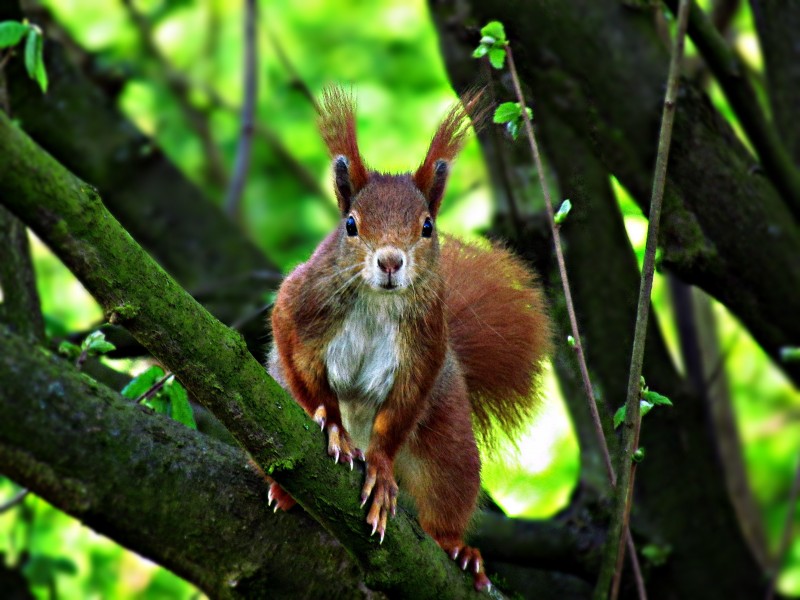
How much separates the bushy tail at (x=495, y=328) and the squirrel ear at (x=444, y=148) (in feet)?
0.97

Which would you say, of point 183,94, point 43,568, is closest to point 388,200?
point 43,568

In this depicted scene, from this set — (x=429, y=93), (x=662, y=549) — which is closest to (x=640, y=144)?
(x=662, y=549)

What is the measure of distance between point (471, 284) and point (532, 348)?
0.29 meters

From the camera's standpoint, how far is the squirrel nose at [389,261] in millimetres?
2619

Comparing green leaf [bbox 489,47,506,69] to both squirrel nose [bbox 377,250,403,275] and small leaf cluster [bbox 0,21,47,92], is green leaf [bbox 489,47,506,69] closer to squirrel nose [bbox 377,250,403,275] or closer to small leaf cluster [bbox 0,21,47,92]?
squirrel nose [bbox 377,250,403,275]

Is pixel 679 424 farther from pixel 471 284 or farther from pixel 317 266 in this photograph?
pixel 317 266

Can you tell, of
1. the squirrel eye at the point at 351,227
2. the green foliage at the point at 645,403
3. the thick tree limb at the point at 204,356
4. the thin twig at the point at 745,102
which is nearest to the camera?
the thick tree limb at the point at 204,356

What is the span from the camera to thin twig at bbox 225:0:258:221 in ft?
16.4

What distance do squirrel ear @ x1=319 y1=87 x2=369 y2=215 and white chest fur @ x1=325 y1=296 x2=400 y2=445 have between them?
0.30 m

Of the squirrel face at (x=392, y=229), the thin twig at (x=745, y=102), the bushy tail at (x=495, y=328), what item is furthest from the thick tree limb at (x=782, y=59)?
the squirrel face at (x=392, y=229)

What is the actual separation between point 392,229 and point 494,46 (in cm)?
63

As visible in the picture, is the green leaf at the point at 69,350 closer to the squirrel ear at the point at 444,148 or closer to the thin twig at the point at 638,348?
the squirrel ear at the point at 444,148

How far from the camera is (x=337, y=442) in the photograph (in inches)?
97.0

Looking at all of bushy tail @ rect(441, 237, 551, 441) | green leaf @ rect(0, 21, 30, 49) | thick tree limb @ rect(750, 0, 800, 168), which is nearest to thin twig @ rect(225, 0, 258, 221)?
bushy tail @ rect(441, 237, 551, 441)
